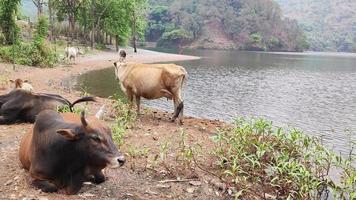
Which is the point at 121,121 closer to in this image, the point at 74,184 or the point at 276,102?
the point at 74,184

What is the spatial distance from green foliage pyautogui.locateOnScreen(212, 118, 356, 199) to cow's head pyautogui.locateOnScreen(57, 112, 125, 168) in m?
2.19

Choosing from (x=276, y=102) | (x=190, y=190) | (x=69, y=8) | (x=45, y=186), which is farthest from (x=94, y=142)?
(x=69, y=8)

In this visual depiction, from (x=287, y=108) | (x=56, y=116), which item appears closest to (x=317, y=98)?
(x=287, y=108)

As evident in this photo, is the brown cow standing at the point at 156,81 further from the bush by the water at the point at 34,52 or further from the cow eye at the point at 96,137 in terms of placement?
the bush by the water at the point at 34,52

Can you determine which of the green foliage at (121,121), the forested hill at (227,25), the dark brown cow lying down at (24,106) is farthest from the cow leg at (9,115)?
the forested hill at (227,25)

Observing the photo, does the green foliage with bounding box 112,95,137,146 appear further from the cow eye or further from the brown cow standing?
the cow eye

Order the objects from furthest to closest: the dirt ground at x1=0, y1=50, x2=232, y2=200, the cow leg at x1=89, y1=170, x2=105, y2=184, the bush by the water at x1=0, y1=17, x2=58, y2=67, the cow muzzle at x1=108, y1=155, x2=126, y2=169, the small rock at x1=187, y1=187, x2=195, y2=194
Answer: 1. the bush by the water at x1=0, y1=17, x2=58, y2=67
2. the small rock at x1=187, y1=187, x2=195, y2=194
3. the cow leg at x1=89, y1=170, x2=105, y2=184
4. the dirt ground at x1=0, y1=50, x2=232, y2=200
5. the cow muzzle at x1=108, y1=155, x2=126, y2=169

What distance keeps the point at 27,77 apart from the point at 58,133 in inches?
685

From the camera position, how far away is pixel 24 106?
10.3 meters

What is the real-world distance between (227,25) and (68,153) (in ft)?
416

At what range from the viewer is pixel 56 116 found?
6762 mm

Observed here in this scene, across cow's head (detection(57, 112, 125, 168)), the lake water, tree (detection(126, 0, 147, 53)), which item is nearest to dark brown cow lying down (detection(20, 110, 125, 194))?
cow's head (detection(57, 112, 125, 168))

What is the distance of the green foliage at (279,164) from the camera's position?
7.20m

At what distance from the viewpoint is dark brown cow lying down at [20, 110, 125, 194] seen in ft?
19.2
